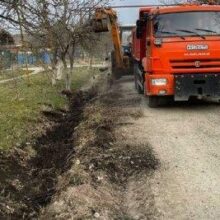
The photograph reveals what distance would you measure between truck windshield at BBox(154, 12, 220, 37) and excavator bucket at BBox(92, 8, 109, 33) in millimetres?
6443

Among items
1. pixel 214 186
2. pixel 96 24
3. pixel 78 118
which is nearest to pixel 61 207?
pixel 214 186

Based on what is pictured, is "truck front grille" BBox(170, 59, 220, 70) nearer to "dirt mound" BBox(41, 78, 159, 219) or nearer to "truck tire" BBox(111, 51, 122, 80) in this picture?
"dirt mound" BBox(41, 78, 159, 219)

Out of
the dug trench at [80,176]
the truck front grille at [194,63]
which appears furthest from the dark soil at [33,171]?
the truck front grille at [194,63]

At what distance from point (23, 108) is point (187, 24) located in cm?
545

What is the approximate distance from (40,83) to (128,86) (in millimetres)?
4714

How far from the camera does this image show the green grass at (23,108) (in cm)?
1349

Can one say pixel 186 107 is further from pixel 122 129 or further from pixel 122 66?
pixel 122 66

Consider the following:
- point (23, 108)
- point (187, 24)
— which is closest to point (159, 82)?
point (187, 24)

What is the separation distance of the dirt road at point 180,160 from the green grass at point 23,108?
7.83 ft

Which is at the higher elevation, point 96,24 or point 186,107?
point 96,24

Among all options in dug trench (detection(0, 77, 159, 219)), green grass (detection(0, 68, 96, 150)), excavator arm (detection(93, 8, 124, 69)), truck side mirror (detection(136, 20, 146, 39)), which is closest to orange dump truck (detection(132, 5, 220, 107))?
truck side mirror (detection(136, 20, 146, 39))

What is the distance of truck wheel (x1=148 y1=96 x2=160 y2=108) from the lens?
17.6 metres

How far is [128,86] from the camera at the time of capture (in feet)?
87.8

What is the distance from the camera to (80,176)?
9469mm
